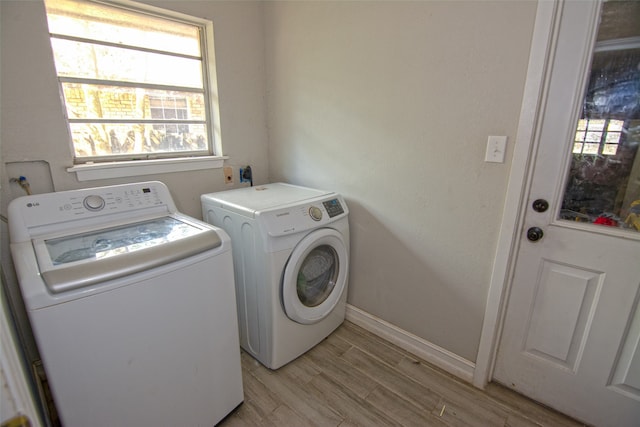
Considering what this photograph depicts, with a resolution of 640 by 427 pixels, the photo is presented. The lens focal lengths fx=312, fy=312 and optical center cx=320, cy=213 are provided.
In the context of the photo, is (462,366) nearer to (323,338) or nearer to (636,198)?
(323,338)

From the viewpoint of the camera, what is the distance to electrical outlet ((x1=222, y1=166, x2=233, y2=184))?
7.16 ft

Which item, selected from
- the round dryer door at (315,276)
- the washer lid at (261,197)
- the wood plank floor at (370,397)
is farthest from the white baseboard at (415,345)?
the washer lid at (261,197)

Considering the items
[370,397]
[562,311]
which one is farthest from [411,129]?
[370,397]

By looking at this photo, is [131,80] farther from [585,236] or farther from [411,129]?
[585,236]

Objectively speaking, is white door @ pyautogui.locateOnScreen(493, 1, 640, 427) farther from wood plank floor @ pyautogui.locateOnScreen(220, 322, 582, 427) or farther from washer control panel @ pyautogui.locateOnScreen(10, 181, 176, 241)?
washer control panel @ pyautogui.locateOnScreen(10, 181, 176, 241)

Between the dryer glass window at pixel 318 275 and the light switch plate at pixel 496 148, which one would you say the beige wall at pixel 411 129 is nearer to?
the light switch plate at pixel 496 148

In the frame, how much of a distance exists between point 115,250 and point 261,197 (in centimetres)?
82

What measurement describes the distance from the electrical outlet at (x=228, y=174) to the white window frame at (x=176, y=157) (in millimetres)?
47

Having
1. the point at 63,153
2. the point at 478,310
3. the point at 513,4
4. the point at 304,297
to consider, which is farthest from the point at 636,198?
the point at 63,153

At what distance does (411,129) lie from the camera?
1.63 m

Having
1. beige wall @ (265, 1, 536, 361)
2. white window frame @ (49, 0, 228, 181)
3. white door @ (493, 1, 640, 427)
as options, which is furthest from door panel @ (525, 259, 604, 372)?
white window frame @ (49, 0, 228, 181)

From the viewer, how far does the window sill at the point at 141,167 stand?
1608 mm

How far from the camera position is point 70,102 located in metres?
1.61

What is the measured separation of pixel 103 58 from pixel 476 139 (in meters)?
1.97
